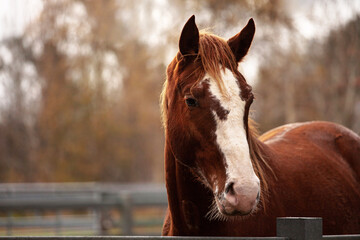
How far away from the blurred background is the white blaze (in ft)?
47.4

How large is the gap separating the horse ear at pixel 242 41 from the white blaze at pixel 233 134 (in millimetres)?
433

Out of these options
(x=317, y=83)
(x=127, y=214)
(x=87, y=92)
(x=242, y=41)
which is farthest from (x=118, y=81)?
(x=242, y=41)

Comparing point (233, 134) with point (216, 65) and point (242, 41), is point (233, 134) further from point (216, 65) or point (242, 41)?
point (242, 41)

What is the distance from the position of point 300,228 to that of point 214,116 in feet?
2.98

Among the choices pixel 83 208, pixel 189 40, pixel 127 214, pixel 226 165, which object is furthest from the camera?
pixel 127 214

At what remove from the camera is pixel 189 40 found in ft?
12.6

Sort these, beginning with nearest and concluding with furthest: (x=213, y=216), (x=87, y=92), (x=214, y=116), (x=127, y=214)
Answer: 1. (x=214, y=116)
2. (x=213, y=216)
3. (x=127, y=214)
4. (x=87, y=92)

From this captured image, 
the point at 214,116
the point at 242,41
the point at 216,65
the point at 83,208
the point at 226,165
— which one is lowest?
the point at 83,208

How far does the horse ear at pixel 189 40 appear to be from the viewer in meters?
3.79

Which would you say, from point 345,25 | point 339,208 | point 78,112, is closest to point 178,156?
point 339,208

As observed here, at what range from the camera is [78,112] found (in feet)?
83.5

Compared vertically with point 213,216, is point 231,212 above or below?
above

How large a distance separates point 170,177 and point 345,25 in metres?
14.6

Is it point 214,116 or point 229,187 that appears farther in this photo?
point 214,116
